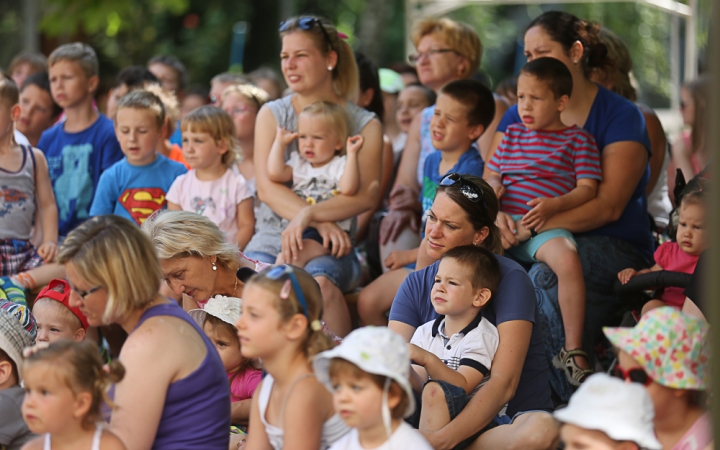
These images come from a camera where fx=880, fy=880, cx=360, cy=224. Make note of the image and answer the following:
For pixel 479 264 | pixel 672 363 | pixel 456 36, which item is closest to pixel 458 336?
pixel 479 264

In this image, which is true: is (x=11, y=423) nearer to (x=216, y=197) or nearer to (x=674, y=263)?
(x=216, y=197)

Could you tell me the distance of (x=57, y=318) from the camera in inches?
143

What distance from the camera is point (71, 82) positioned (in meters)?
5.60

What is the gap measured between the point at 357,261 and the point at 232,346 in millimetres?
1239

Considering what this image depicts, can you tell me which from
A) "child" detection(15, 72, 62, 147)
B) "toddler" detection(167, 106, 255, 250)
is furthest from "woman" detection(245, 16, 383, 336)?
"child" detection(15, 72, 62, 147)

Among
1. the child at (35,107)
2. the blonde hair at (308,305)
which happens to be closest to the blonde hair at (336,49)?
the blonde hair at (308,305)

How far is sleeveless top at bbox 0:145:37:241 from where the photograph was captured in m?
4.87

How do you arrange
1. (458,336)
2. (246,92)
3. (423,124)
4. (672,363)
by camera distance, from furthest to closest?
(246,92), (423,124), (458,336), (672,363)

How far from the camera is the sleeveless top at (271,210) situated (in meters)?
4.45

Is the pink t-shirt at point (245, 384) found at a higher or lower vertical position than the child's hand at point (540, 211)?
lower

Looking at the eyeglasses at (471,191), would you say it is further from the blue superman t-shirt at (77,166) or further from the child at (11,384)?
the blue superman t-shirt at (77,166)

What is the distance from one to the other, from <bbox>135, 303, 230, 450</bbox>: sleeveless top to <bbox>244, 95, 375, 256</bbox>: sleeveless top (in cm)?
183

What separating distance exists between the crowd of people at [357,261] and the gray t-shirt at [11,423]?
0.03ft

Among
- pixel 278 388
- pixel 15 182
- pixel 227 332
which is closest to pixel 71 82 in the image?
pixel 15 182
